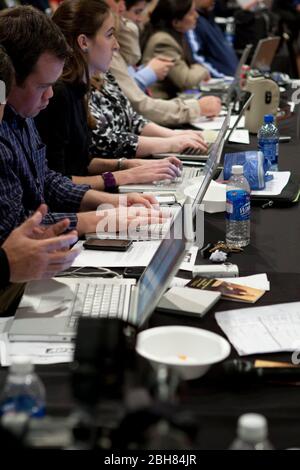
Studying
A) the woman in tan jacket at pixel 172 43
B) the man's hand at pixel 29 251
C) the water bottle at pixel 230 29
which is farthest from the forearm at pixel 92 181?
the water bottle at pixel 230 29

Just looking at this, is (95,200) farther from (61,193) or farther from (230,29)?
(230,29)

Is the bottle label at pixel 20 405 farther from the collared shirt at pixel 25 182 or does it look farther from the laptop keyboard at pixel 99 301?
the collared shirt at pixel 25 182

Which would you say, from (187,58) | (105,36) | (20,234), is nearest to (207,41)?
(187,58)

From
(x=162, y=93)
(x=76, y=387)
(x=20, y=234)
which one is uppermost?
(x=76, y=387)

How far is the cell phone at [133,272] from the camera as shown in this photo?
6.12 ft

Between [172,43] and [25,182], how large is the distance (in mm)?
2927

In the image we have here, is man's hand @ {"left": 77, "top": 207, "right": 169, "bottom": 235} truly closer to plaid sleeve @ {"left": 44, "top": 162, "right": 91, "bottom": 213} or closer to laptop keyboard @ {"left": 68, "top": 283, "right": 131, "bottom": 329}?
plaid sleeve @ {"left": 44, "top": 162, "right": 91, "bottom": 213}

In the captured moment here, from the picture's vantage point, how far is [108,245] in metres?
2.06

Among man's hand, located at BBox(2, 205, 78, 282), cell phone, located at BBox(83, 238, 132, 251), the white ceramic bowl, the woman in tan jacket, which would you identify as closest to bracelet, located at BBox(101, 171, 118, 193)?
cell phone, located at BBox(83, 238, 132, 251)

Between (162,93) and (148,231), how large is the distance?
2.80 m

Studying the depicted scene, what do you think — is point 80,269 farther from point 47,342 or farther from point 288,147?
point 288,147

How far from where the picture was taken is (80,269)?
76.0 inches

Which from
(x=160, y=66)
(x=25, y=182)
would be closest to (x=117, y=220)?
(x=25, y=182)

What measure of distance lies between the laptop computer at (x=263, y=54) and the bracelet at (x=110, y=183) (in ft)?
7.53
